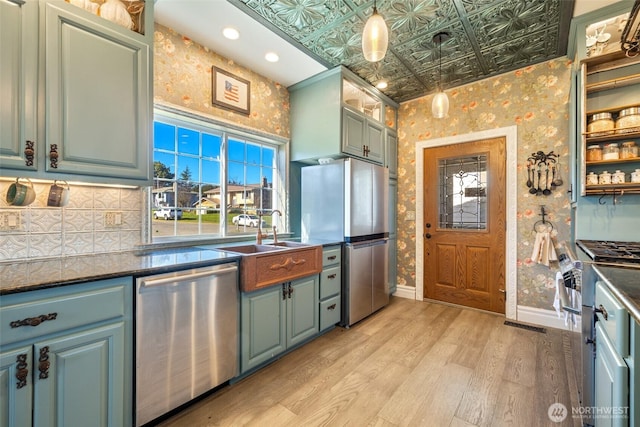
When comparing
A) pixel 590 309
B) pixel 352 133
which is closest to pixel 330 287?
pixel 352 133

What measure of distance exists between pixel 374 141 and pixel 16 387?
134 inches

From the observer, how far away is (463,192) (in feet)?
11.3

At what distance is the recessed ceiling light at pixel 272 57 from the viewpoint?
260cm

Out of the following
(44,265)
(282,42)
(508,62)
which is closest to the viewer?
(44,265)

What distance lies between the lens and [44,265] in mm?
1469

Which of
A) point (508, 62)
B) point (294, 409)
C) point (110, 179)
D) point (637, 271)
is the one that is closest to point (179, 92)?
point (110, 179)

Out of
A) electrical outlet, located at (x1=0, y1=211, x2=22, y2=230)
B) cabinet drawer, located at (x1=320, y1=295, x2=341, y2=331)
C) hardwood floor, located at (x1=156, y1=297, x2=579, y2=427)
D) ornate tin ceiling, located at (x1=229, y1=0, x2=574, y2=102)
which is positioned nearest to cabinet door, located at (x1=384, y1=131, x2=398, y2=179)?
ornate tin ceiling, located at (x1=229, y1=0, x2=574, y2=102)

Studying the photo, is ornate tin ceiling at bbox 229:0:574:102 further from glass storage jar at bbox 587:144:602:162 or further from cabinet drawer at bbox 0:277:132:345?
cabinet drawer at bbox 0:277:132:345

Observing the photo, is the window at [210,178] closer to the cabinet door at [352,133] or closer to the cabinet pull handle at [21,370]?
the cabinet door at [352,133]

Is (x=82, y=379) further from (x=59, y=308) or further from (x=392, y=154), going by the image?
(x=392, y=154)

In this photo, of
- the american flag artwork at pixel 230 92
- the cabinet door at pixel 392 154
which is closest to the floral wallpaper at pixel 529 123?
the cabinet door at pixel 392 154

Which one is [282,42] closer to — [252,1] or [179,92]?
[252,1]

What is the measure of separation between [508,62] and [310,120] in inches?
86.3

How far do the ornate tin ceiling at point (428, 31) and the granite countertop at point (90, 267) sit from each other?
1.85m
